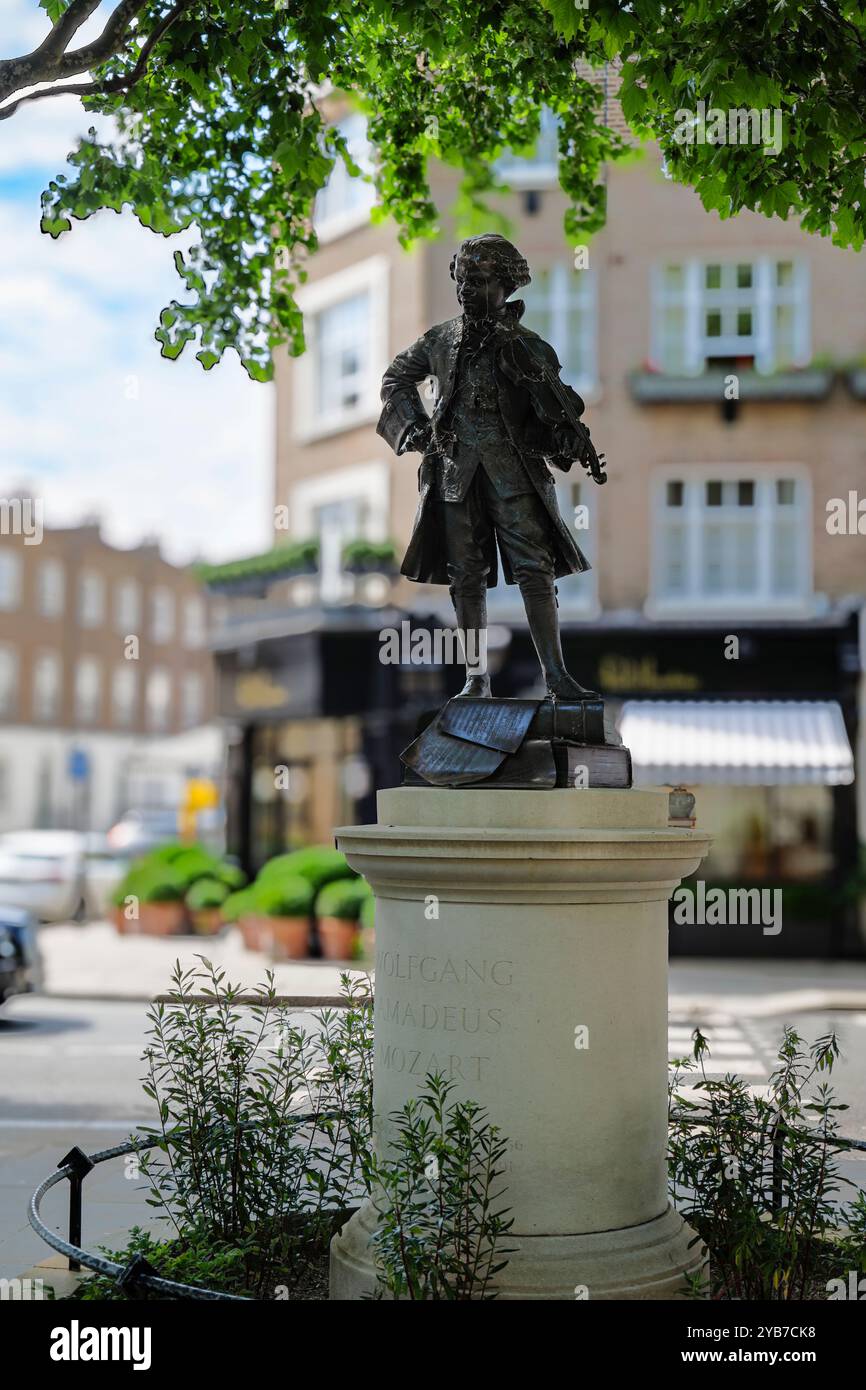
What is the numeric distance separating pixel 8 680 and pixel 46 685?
92.0 inches

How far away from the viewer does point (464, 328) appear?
6.10 m

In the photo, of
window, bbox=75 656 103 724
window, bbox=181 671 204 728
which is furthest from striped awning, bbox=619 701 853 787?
window, bbox=181 671 204 728

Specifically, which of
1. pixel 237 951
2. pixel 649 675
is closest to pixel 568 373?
pixel 649 675

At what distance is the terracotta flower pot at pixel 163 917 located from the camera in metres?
22.9

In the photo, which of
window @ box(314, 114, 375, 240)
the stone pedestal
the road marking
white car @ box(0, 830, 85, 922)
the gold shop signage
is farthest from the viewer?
white car @ box(0, 830, 85, 922)

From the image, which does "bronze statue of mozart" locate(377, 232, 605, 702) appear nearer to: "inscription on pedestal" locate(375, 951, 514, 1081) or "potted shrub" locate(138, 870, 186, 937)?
"inscription on pedestal" locate(375, 951, 514, 1081)

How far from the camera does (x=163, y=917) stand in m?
22.9

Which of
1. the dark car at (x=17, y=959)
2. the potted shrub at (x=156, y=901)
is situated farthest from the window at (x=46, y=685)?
the dark car at (x=17, y=959)

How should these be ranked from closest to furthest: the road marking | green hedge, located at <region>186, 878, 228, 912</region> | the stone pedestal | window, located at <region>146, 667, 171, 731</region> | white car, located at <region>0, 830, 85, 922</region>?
1. the stone pedestal
2. the road marking
3. green hedge, located at <region>186, 878, 228, 912</region>
4. white car, located at <region>0, 830, 85, 922</region>
5. window, located at <region>146, 667, 171, 731</region>

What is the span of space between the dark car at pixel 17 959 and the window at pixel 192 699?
59.1 metres

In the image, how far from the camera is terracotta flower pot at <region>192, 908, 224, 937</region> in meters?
22.8

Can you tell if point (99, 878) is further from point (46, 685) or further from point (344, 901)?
point (46, 685)

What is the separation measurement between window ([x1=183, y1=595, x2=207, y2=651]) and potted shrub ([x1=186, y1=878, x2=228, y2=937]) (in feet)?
173
